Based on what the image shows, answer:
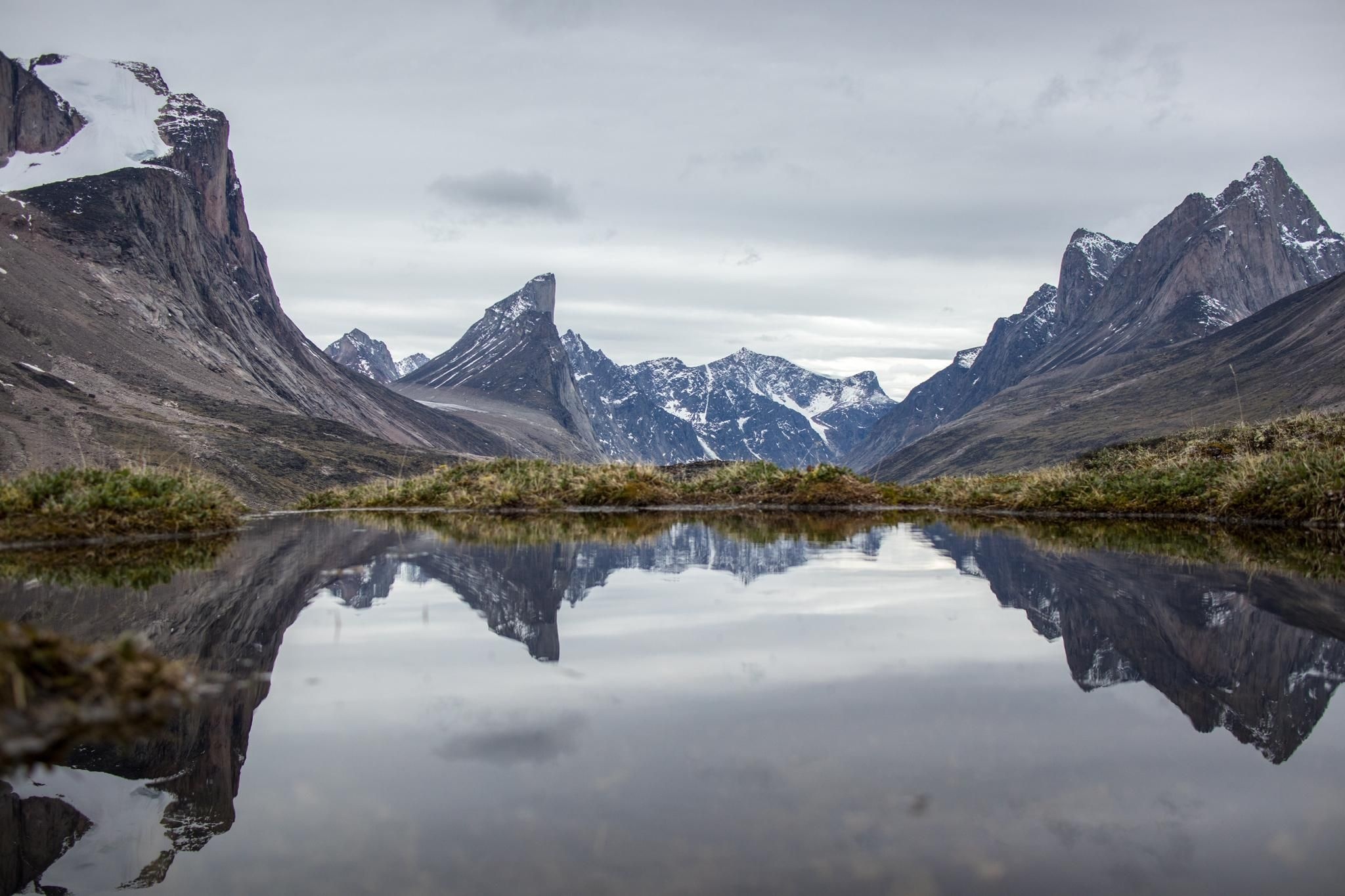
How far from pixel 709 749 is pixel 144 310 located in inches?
5307

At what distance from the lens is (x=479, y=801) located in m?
4.34

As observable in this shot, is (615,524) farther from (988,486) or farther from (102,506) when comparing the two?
(988,486)

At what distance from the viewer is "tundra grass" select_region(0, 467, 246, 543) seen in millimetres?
13422

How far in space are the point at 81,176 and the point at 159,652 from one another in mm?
158072

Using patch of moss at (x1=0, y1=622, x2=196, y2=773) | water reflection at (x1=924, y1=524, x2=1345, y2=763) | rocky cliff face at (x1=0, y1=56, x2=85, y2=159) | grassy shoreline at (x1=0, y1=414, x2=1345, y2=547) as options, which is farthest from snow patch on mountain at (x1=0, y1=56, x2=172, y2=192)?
patch of moss at (x1=0, y1=622, x2=196, y2=773)

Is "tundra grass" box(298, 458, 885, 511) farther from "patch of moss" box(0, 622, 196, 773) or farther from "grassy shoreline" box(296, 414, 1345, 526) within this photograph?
"patch of moss" box(0, 622, 196, 773)

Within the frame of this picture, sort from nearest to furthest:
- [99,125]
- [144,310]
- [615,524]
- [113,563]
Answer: [113,563], [615,524], [144,310], [99,125]

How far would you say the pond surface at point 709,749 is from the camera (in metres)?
3.82

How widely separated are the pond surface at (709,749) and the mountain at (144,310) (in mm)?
53968

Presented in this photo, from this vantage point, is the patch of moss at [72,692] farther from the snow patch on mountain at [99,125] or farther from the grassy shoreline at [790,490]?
the snow patch on mountain at [99,125]

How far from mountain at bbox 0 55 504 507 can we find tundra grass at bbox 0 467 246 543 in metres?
45.1

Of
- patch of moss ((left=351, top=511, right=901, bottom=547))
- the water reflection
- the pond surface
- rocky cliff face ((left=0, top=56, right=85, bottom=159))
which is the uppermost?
rocky cliff face ((left=0, top=56, right=85, bottom=159))

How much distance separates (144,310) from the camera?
12338 cm

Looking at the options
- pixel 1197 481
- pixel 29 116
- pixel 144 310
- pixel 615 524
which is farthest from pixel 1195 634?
pixel 29 116
